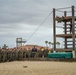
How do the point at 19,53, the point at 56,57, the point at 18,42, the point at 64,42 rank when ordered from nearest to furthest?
the point at 56,57, the point at 19,53, the point at 64,42, the point at 18,42

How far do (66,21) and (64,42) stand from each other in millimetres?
2942

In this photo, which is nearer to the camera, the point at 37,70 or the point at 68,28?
the point at 37,70

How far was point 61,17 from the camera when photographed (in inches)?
1340

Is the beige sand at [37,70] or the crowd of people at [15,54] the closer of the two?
the beige sand at [37,70]

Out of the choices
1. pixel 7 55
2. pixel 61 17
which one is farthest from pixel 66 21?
pixel 7 55

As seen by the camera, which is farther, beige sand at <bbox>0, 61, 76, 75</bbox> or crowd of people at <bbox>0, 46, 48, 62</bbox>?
crowd of people at <bbox>0, 46, 48, 62</bbox>

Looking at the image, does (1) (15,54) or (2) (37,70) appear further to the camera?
(1) (15,54)

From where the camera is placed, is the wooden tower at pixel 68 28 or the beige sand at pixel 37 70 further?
the wooden tower at pixel 68 28

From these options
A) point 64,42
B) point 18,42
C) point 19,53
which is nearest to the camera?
point 19,53

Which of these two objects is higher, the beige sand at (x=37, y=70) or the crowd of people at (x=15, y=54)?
the crowd of people at (x=15, y=54)

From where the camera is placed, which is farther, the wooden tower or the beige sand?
the wooden tower

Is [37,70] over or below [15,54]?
below

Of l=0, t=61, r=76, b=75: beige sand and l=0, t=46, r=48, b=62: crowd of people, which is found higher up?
l=0, t=46, r=48, b=62: crowd of people

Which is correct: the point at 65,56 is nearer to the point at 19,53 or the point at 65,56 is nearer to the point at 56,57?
the point at 56,57
